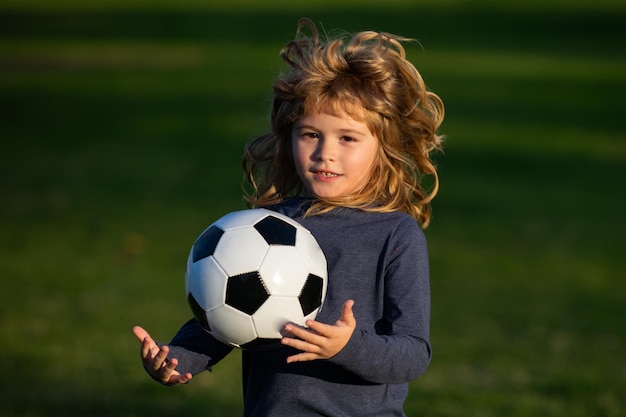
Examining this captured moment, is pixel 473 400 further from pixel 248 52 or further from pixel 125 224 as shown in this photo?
pixel 248 52

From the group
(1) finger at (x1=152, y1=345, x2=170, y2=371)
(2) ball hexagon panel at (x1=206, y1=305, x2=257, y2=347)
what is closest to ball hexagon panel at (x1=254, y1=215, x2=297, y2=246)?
(2) ball hexagon panel at (x1=206, y1=305, x2=257, y2=347)

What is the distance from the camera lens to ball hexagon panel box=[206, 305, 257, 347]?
3072mm

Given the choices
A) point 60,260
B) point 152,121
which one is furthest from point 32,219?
point 152,121

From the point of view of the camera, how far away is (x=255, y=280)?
10.2 ft

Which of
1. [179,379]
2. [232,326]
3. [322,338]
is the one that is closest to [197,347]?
[179,379]

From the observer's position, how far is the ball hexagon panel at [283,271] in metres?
3.09

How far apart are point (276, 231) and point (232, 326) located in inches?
12.1

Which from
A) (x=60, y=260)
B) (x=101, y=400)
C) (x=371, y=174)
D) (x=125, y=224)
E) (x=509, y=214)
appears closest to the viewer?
(x=371, y=174)

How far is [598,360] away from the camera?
286 inches

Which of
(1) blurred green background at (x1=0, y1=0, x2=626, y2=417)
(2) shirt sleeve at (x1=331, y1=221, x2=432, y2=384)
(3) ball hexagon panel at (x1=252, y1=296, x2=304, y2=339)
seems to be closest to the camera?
(2) shirt sleeve at (x1=331, y1=221, x2=432, y2=384)

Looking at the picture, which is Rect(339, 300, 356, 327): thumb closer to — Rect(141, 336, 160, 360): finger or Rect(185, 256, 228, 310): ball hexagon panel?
Rect(185, 256, 228, 310): ball hexagon panel

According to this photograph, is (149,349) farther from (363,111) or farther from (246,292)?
(363,111)

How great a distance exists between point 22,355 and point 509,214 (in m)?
6.93

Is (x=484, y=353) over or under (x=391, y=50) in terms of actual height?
under
